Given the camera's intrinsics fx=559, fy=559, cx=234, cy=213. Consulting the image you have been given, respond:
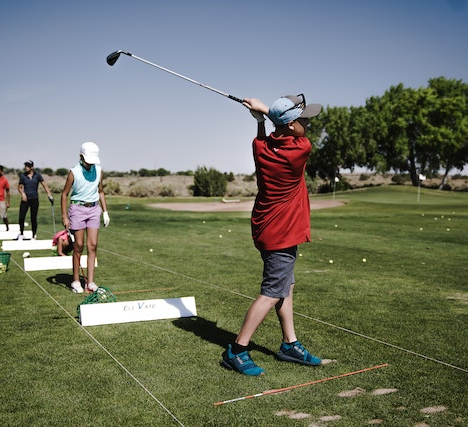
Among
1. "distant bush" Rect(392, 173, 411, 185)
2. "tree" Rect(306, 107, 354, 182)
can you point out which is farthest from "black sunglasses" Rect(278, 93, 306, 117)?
"distant bush" Rect(392, 173, 411, 185)

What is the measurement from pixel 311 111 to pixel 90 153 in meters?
4.38

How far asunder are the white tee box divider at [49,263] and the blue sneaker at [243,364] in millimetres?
6310

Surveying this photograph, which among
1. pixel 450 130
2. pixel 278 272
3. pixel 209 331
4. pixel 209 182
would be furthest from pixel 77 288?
pixel 450 130

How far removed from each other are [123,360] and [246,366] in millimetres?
1273

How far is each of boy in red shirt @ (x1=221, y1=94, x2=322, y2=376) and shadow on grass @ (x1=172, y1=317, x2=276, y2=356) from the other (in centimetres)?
75

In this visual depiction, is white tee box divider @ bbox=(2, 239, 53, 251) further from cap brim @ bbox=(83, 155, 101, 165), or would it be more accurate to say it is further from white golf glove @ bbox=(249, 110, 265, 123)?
white golf glove @ bbox=(249, 110, 265, 123)

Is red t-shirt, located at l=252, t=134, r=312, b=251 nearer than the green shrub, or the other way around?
red t-shirt, located at l=252, t=134, r=312, b=251

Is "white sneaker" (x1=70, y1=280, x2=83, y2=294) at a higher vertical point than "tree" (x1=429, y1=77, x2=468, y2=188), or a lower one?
lower

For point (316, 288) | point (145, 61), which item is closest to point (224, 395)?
point (145, 61)

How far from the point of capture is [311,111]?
514 centimetres

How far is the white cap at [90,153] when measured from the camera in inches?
331

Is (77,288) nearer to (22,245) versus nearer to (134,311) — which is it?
(134,311)

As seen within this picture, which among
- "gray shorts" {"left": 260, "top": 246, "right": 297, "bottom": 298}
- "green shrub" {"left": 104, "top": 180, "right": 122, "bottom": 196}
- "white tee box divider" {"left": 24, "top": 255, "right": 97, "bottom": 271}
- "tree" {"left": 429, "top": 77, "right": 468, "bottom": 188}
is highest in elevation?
"tree" {"left": 429, "top": 77, "right": 468, "bottom": 188}

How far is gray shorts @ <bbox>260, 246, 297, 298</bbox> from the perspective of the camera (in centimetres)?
521
